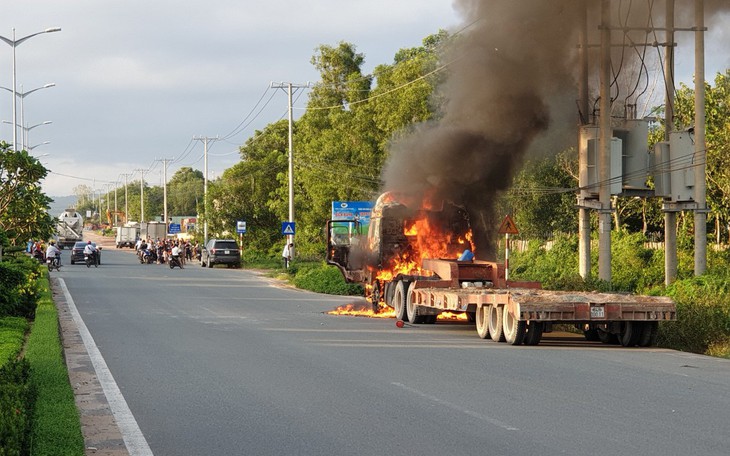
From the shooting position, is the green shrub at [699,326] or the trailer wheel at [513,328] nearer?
the trailer wheel at [513,328]

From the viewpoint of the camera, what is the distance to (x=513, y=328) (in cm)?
1652

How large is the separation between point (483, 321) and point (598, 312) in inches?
97.2

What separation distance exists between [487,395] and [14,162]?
14.7 m

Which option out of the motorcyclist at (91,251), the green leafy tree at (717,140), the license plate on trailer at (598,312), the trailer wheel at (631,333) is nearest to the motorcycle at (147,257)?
the motorcyclist at (91,251)

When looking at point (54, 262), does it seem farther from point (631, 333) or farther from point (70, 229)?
point (70, 229)

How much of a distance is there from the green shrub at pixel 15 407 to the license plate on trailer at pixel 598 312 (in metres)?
8.86

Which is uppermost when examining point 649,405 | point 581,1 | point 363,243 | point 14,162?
point 581,1

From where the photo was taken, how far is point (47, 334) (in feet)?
54.1

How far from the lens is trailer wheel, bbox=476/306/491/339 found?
17.9 meters

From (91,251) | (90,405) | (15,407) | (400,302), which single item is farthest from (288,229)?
(15,407)

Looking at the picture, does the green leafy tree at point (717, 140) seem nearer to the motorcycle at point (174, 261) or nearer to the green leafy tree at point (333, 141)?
the green leafy tree at point (333, 141)

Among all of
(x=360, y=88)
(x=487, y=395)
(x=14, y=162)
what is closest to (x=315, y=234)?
(x=360, y=88)

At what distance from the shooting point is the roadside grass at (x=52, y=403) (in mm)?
7973

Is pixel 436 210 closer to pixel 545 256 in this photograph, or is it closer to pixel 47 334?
pixel 47 334
